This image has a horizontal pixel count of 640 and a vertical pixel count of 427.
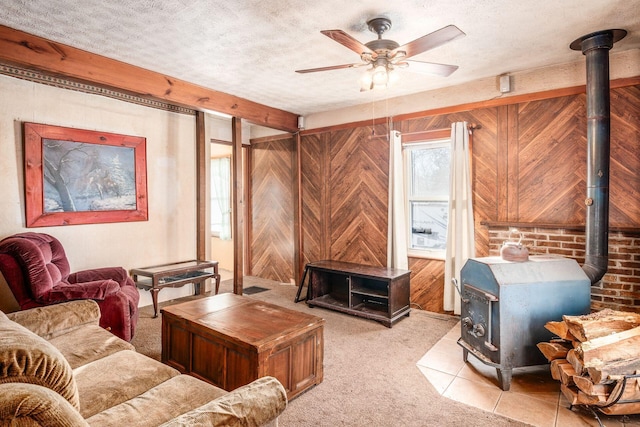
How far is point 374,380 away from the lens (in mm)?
2639

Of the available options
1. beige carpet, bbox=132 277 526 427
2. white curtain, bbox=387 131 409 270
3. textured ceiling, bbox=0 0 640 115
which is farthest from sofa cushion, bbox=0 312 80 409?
white curtain, bbox=387 131 409 270

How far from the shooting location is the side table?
391 centimetres

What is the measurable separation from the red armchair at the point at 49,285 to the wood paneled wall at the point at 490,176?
9.25 ft

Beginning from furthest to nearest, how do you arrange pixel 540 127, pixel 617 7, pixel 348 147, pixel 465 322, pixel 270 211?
1. pixel 270 211
2. pixel 348 147
3. pixel 540 127
4. pixel 465 322
5. pixel 617 7

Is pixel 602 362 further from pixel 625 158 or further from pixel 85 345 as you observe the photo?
pixel 85 345

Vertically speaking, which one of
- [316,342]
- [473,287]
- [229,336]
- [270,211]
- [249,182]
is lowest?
[316,342]

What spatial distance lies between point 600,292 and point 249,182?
16.7 feet

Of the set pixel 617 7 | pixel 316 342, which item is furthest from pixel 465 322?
pixel 617 7

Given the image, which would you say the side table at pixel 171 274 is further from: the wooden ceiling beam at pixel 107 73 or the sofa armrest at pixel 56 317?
the wooden ceiling beam at pixel 107 73

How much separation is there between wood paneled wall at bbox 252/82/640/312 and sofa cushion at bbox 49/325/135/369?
10.8ft

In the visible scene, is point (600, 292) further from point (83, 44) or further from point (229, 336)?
point (83, 44)

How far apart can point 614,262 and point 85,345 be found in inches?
165

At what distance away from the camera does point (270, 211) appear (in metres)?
6.05

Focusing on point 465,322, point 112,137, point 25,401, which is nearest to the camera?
point 25,401
